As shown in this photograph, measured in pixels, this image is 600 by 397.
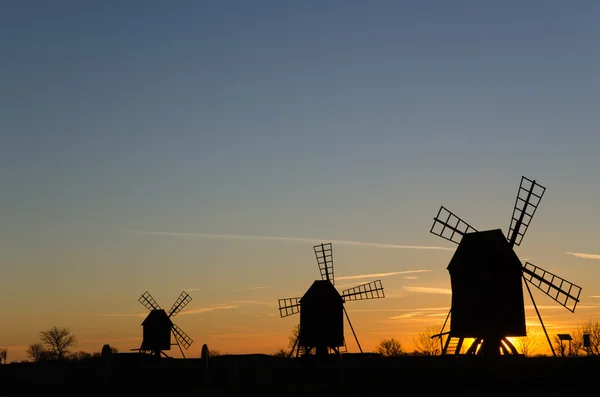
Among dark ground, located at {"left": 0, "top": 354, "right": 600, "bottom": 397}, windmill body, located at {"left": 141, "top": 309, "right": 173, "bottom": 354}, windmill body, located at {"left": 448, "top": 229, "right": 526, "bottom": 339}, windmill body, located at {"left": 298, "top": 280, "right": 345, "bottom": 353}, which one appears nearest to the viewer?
dark ground, located at {"left": 0, "top": 354, "right": 600, "bottom": 397}

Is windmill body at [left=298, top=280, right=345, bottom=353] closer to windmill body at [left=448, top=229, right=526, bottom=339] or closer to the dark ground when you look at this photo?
the dark ground

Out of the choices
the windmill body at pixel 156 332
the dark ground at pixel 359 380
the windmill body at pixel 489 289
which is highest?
the windmill body at pixel 156 332

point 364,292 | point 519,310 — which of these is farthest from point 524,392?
point 364,292

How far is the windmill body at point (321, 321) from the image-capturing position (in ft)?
218

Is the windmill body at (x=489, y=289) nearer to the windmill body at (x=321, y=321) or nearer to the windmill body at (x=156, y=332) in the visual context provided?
the windmill body at (x=321, y=321)

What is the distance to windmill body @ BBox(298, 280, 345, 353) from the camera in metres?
66.4

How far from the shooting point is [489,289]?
52.3m

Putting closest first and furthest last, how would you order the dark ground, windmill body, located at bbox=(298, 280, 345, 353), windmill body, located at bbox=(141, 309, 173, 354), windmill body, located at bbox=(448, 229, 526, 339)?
1. the dark ground
2. windmill body, located at bbox=(448, 229, 526, 339)
3. windmill body, located at bbox=(298, 280, 345, 353)
4. windmill body, located at bbox=(141, 309, 173, 354)

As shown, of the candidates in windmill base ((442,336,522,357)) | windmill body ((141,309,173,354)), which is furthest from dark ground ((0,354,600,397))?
windmill body ((141,309,173,354))

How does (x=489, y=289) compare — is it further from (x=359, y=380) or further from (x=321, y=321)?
(x=321, y=321)

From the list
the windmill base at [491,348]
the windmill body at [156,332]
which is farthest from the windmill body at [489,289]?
the windmill body at [156,332]

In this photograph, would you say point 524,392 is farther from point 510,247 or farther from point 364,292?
point 364,292

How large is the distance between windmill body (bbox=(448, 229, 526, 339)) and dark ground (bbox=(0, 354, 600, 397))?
7.73ft

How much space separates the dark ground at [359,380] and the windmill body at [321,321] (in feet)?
24.4
